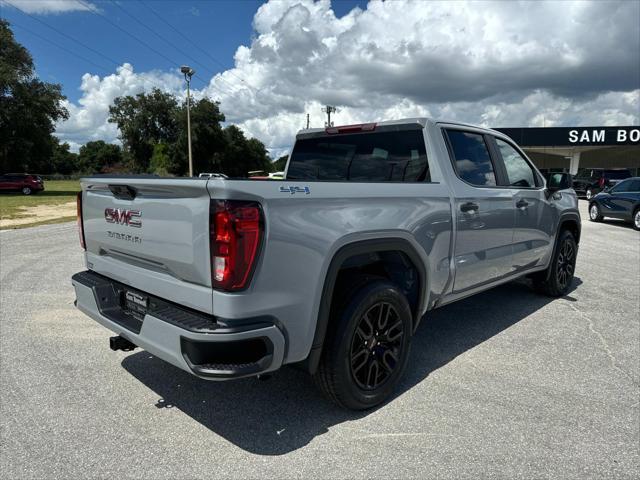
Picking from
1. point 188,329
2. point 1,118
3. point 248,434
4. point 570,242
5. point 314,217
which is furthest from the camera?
point 1,118

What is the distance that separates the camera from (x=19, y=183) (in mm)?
31969

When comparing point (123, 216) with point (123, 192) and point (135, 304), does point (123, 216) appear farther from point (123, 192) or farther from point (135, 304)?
point (135, 304)

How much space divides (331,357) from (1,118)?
37.5 metres

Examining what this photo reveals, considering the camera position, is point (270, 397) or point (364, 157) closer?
point (270, 397)

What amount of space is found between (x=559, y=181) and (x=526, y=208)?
94cm

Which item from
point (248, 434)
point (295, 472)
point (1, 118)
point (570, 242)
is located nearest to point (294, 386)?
point (248, 434)

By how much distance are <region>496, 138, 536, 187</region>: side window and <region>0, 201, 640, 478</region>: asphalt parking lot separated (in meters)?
1.47

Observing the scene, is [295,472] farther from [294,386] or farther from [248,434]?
[294,386]

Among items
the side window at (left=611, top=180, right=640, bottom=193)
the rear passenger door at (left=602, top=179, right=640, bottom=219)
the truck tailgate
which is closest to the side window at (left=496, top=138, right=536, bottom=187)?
the truck tailgate

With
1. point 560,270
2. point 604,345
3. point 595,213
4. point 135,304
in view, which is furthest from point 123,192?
point 595,213

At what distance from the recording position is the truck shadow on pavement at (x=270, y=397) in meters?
2.85

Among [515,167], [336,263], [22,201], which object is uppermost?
[515,167]

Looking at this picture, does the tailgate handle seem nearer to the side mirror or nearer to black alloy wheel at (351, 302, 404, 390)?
black alloy wheel at (351, 302, 404, 390)

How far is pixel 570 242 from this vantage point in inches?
240
